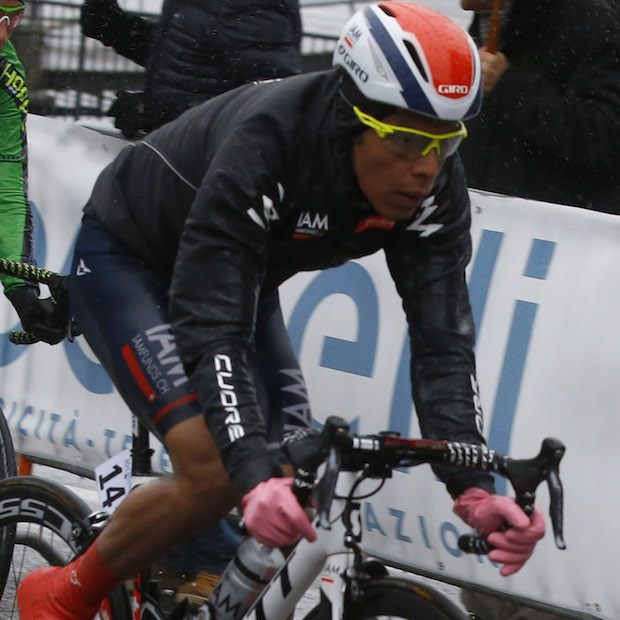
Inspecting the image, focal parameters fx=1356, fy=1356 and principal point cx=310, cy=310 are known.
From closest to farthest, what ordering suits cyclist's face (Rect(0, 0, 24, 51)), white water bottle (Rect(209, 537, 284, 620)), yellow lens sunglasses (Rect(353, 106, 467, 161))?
yellow lens sunglasses (Rect(353, 106, 467, 161)) → white water bottle (Rect(209, 537, 284, 620)) → cyclist's face (Rect(0, 0, 24, 51))

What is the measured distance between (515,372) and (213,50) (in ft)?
5.65

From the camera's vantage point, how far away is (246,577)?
3309 mm

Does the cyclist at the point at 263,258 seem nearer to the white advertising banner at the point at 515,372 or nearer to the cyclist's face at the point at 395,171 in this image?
the cyclist's face at the point at 395,171

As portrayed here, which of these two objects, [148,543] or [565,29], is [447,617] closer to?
[148,543]

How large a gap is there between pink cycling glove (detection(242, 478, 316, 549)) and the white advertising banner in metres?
2.21

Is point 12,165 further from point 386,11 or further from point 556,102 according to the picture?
point 386,11

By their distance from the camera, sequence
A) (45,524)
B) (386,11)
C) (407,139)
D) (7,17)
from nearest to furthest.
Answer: (407,139) → (386,11) → (45,524) → (7,17)

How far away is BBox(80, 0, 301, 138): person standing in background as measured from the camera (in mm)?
5266

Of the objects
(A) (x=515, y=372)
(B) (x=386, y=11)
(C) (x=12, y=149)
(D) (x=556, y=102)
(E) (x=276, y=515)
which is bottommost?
(A) (x=515, y=372)

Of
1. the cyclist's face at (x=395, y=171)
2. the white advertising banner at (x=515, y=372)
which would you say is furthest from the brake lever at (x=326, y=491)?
the white advertising banner at (x=515, y=372)

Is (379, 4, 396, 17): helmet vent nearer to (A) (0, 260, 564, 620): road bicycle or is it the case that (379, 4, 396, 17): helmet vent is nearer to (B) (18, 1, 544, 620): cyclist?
(B) (18, 1, 544, 620): cyclist

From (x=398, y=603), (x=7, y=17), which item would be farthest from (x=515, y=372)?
(x=7, y=17)

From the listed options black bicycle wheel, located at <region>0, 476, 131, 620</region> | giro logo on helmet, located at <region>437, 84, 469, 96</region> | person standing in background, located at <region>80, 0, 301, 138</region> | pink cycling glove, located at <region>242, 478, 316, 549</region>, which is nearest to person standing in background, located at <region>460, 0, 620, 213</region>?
person standing in background, located at <region>80, 0, 301, 138</region>

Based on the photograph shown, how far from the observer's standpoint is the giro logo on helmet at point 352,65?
10.1 ft
